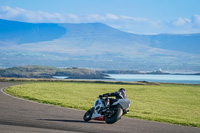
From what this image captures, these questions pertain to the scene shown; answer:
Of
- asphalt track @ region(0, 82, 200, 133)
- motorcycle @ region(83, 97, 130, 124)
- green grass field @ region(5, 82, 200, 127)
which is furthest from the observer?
green grass field @ region(5, 82, 200, 127)

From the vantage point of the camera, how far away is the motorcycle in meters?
15.7

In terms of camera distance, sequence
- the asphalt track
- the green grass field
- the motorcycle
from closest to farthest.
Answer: the asphalt track < the motorcycle < the green grass field

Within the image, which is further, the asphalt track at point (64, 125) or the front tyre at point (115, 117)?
the front tyre at point (115, 117)

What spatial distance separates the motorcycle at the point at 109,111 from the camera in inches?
620

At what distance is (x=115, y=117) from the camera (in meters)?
15.8

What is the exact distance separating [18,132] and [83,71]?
7217 inches

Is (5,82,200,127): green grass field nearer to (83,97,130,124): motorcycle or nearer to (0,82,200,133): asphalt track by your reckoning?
(0,82,200,133): asphalt track

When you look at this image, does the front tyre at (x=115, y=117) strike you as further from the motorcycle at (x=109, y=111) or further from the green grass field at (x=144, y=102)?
the green grass field at (x=144, y=102)

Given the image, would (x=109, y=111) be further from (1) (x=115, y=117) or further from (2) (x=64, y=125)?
(2) (x=64, y=125)

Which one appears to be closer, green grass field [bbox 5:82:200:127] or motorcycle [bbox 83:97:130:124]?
motorcycle [bbox 83:97:130:124]

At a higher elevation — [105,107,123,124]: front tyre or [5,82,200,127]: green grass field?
[105,107,123,124]: front tyre

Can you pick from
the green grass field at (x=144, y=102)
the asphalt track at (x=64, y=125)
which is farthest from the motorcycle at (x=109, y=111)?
the green grass field at (x=144, y=102)

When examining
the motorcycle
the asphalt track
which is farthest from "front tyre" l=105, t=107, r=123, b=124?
the asphalt track

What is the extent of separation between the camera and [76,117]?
58.6 feet
